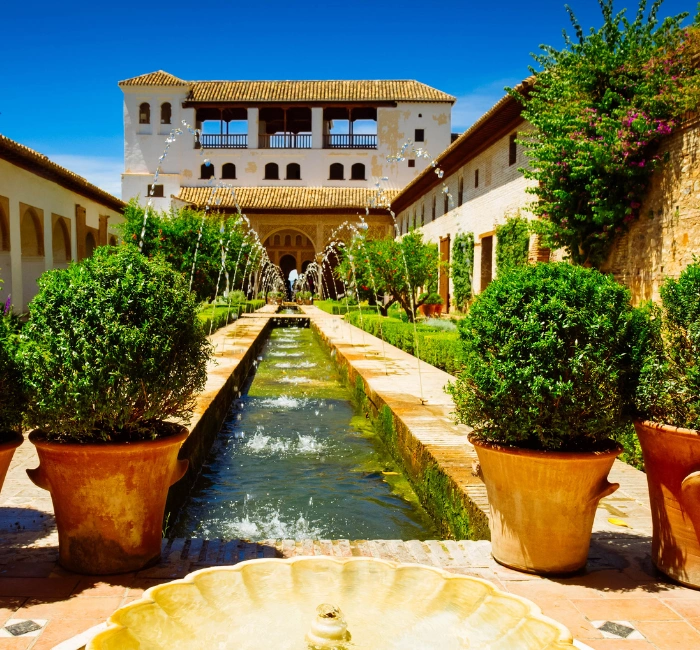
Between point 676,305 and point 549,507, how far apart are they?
967mm

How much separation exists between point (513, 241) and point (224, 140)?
25721mm

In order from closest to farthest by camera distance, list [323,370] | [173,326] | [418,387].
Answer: [173,326]
[418,387]
[323,370]

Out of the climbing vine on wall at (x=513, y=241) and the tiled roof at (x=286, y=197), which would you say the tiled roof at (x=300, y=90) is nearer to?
the tiled roof at (x=286, y=197)

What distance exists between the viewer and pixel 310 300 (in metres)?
34.9

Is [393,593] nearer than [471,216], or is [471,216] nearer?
[393,593]

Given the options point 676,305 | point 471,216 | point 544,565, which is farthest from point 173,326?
point 471,216

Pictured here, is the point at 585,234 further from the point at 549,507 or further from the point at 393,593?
the point at 393,593

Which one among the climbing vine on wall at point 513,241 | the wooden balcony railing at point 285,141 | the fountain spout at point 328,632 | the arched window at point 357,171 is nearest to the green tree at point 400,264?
the climbing vine on wall at point 513,241

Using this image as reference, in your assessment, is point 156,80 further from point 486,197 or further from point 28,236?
point 486,197

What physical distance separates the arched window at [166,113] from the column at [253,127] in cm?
407

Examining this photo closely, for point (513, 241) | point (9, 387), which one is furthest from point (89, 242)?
point (9, 387)

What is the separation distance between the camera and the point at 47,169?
599 inches

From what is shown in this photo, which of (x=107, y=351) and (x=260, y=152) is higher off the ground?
(x=260, y=152)

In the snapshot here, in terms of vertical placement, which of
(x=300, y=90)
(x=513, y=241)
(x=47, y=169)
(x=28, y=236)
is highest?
(x=300, y=90)
